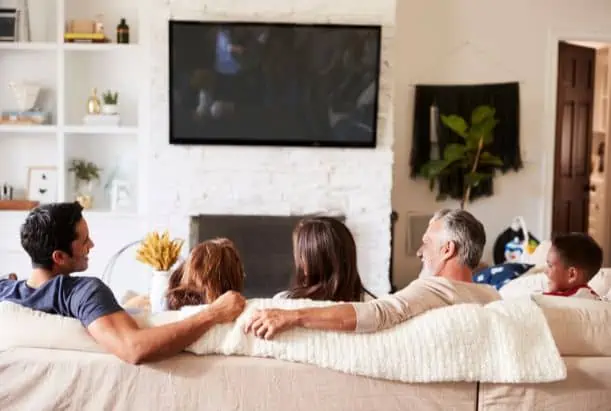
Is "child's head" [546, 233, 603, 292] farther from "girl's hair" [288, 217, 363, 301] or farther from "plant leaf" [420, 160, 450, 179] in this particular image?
"plant leaf" [420, 160, 450, 179]

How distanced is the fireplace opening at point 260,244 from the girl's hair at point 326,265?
119 inches

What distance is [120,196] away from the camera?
636 cm

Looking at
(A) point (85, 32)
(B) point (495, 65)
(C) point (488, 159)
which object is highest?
(A) point (85, 32)

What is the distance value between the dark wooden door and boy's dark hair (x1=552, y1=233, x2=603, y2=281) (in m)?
3.93

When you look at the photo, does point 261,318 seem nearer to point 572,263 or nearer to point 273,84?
point 572,263

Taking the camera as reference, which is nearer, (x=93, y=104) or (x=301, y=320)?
(x=301, y=320)

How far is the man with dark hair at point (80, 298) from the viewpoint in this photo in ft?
7.48

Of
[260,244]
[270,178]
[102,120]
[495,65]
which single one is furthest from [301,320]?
[495,65]

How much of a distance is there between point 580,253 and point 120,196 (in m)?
3.81

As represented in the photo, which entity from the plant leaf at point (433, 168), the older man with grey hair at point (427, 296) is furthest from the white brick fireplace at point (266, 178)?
the older man with grey hair at point (427, 296)

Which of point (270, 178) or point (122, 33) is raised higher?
point (122, 33)

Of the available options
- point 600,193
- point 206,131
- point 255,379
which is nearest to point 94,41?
point 206,131

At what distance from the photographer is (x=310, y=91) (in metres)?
6.02

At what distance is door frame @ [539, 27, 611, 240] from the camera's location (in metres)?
6.83
